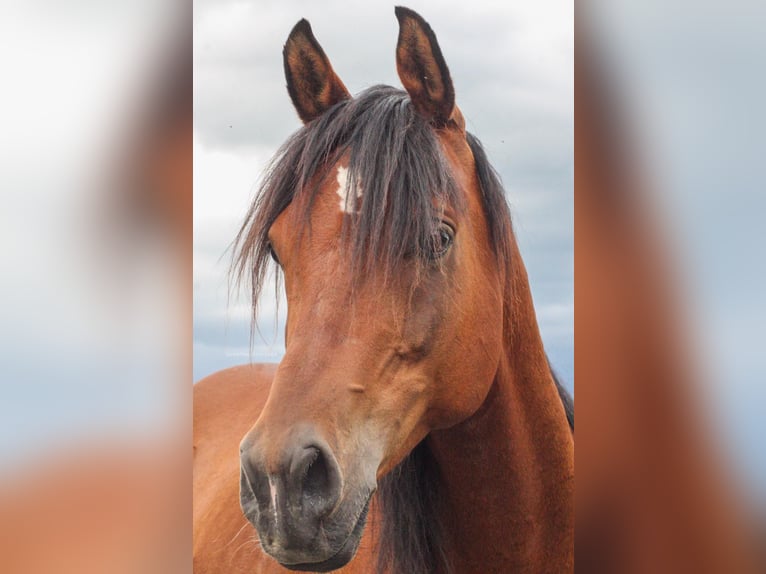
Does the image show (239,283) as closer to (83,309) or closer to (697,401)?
(83,309)

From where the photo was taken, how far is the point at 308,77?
4.67 feet

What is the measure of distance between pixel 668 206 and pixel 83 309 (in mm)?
1018

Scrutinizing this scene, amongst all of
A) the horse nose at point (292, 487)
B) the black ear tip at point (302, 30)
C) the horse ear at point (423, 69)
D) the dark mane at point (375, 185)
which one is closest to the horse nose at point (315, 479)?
the horse nose at point (292, 487)

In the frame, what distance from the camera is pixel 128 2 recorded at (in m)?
1.37

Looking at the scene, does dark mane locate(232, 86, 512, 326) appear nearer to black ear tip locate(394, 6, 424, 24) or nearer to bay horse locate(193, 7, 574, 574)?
bay horse locate(193, 7, 574, 574)

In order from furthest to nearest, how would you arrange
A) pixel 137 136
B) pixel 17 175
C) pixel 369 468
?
pixel 137 136
pixel 17 175
pixel 369 468

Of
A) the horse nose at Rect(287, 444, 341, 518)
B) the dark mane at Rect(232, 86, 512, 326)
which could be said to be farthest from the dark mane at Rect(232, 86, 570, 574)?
the horse nose at Rect(287, 444, 341, 518)

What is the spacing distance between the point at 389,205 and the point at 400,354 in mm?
250

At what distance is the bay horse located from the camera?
1.08 meters

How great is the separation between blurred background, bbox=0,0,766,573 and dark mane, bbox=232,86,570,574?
15cm

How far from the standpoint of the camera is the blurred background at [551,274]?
45.8 inches

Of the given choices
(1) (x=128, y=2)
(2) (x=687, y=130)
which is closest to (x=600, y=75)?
(2) (x=687, y=130)

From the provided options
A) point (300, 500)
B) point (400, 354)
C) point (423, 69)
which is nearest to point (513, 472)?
point (400, 354)

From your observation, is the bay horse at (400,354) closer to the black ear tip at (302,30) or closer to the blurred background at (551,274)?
the black ear tip at (302,30)
